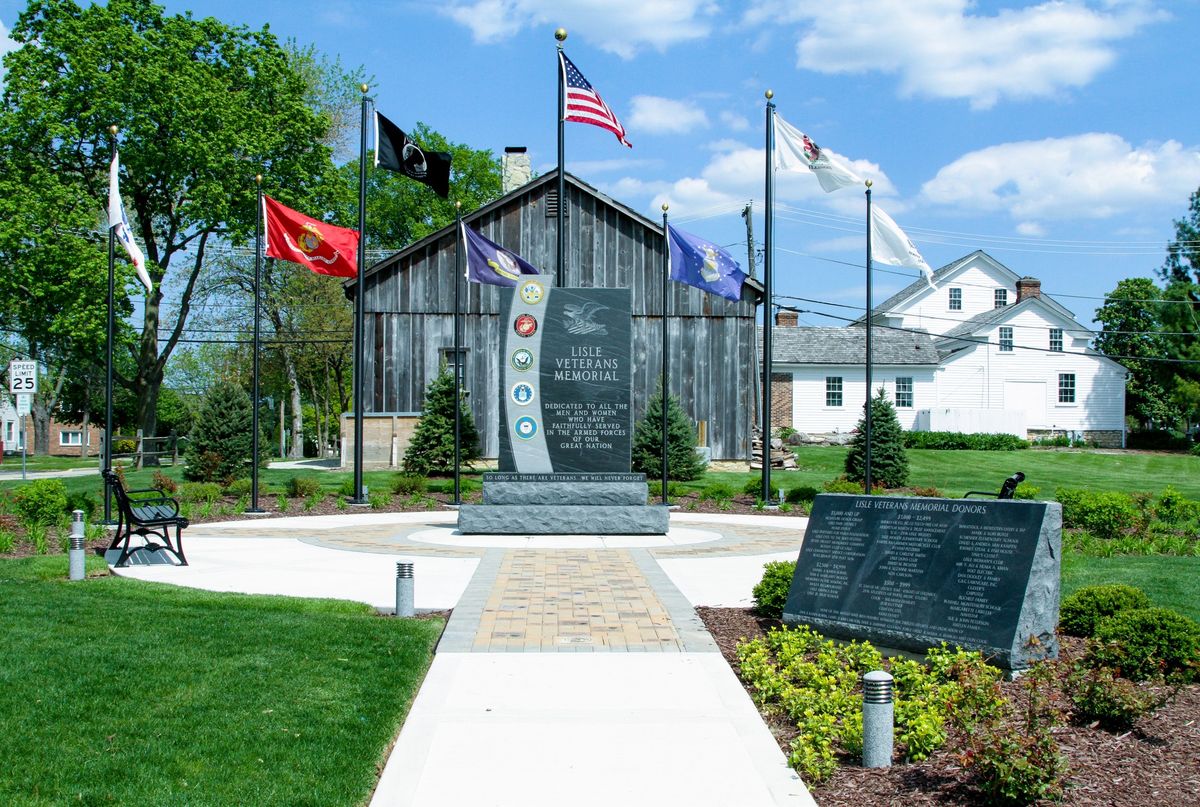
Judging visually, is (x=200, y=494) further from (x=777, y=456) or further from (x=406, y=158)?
(x=777, y=456)

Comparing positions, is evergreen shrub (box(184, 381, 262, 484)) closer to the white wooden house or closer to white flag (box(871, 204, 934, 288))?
white flag (box(871, 204, 934, 288))

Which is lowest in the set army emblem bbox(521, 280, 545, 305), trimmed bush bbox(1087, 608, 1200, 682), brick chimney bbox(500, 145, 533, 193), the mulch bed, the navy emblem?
the mulch bed

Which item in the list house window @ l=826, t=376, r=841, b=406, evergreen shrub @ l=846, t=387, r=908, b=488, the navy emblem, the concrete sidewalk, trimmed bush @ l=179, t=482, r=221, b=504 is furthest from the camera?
house window @ l=826, t=376, r=841, b=406

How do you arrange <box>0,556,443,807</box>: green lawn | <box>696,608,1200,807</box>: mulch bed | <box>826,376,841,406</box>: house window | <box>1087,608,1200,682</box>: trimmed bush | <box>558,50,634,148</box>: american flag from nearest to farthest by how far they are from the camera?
<box>696,608,1200,807</box>: mulch bed → <box>0,556,443,807</box>: green lawn → <box>1087,608,1200,682</box>: trimmed bush → <box>558,50,634,148</box>: american flag → <box>826,376,841,406</box>: house window

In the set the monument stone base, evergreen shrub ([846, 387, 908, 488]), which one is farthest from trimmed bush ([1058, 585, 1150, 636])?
evergreen shrub ([846, 387, 908, 488])

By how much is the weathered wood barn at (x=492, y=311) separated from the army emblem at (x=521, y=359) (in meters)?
15.3

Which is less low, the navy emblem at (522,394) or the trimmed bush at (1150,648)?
the navy emblem at (522,394)

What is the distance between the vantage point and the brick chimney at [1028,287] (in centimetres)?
5728

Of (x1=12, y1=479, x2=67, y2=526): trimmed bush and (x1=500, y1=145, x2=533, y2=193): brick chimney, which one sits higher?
(x1=500, y1=145, x2=533, y2=193): brick chimney

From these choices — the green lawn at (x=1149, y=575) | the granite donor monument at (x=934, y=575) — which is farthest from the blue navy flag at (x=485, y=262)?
the granite donor monument at (x=934, y=575)

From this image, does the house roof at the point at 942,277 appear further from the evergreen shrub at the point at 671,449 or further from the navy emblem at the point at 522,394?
the navy emblem at the point at 522,394

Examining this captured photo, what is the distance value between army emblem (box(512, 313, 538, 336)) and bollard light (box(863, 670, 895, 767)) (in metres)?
13.1

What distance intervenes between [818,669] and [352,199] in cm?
3894

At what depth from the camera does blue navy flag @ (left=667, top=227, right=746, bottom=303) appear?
73.0 feet
